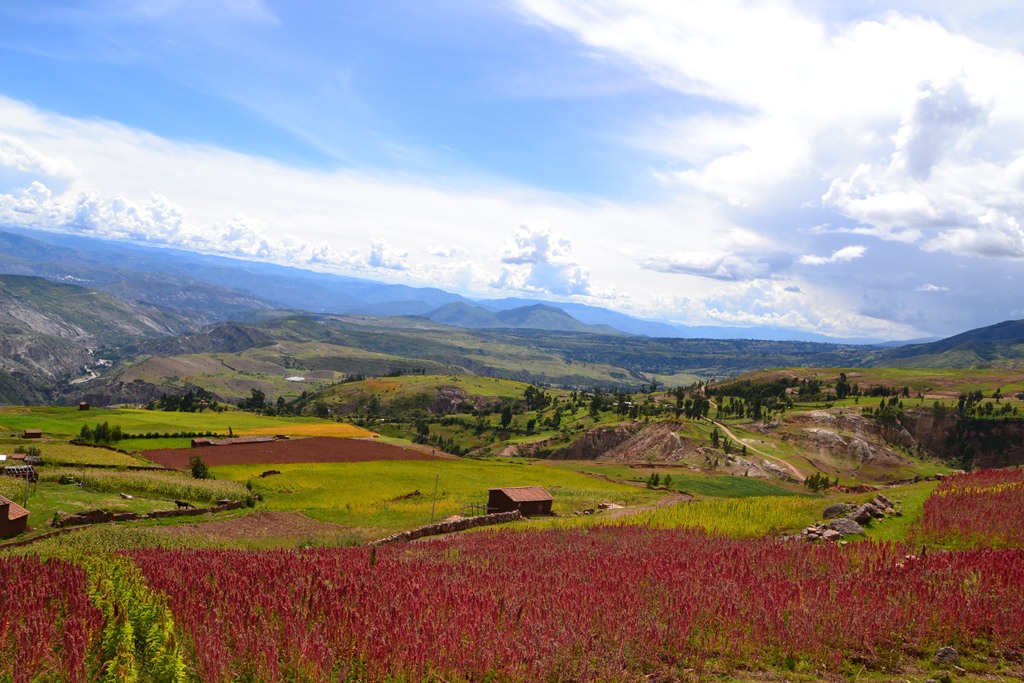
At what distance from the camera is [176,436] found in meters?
100

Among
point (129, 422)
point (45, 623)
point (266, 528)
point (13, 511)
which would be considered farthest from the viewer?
point (129, 422)

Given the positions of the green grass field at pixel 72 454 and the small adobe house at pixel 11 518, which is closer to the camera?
the small adobe house at pixel 11 518

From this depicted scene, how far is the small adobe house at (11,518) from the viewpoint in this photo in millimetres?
35156

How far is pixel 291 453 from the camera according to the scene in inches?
3533

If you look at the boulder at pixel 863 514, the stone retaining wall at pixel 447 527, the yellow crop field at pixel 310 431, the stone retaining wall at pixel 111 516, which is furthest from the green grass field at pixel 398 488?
the yellow crop field at pixel 310 431

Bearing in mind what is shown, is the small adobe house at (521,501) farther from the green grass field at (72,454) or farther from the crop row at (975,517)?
the green grass field at (72,454)

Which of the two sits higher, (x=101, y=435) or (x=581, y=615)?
(x=581, y=615)

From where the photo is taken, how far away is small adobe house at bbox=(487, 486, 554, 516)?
46844mm

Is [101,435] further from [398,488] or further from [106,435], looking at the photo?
[398,488]

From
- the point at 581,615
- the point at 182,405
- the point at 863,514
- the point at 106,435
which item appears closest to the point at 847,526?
the point at 863,514

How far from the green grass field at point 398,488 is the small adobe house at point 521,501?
2.33 metres

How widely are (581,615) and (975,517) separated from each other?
20.7m

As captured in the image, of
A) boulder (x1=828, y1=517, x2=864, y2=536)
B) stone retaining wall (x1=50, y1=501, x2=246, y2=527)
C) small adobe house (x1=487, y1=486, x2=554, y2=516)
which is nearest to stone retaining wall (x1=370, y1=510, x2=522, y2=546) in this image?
small adobe house (x1=487, y1=486, x2=554, y2=516)

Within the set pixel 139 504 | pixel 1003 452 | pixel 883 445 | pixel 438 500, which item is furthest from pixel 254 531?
pixel 1003 452
